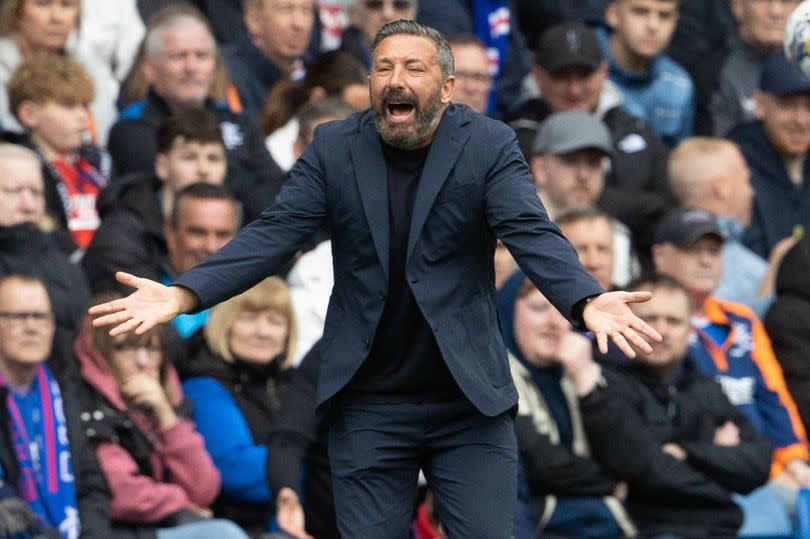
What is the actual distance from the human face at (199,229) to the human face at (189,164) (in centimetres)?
41

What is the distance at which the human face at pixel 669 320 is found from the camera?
8688 mm

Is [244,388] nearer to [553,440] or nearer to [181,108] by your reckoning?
[553,440]

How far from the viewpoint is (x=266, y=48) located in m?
10.8

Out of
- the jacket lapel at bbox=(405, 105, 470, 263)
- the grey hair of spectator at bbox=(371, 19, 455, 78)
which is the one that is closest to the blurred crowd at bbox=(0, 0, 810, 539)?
→ the jacket lapel at bbox=(405, 105, 470, 263)

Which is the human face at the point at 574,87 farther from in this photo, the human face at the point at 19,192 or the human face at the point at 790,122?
the human face at the point at 19,192

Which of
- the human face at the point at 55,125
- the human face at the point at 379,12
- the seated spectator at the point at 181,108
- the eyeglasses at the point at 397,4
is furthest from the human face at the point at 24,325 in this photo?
the eyeglasses at the point at 397,4

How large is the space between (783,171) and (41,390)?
513 centimetres

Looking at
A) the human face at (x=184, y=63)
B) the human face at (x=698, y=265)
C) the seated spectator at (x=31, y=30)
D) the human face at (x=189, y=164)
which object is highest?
the seated spectator at (x=31, y=30)

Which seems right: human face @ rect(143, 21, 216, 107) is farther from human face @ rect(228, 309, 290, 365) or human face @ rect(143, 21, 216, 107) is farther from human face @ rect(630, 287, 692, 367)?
human face @ rect(630, 287, 692, 367)

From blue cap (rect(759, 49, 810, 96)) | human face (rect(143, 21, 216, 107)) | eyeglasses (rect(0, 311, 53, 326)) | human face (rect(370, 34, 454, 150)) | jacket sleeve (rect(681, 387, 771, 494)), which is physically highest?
human face (rect(370, 34, 454, 150))

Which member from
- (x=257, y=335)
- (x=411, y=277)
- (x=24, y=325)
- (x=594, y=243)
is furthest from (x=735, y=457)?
(x=411, y=277)

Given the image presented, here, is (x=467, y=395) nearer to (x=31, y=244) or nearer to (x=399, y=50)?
(x=399, y=50)

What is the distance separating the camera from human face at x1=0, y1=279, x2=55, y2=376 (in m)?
7.77

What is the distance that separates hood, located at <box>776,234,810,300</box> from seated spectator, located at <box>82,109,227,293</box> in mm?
2915
